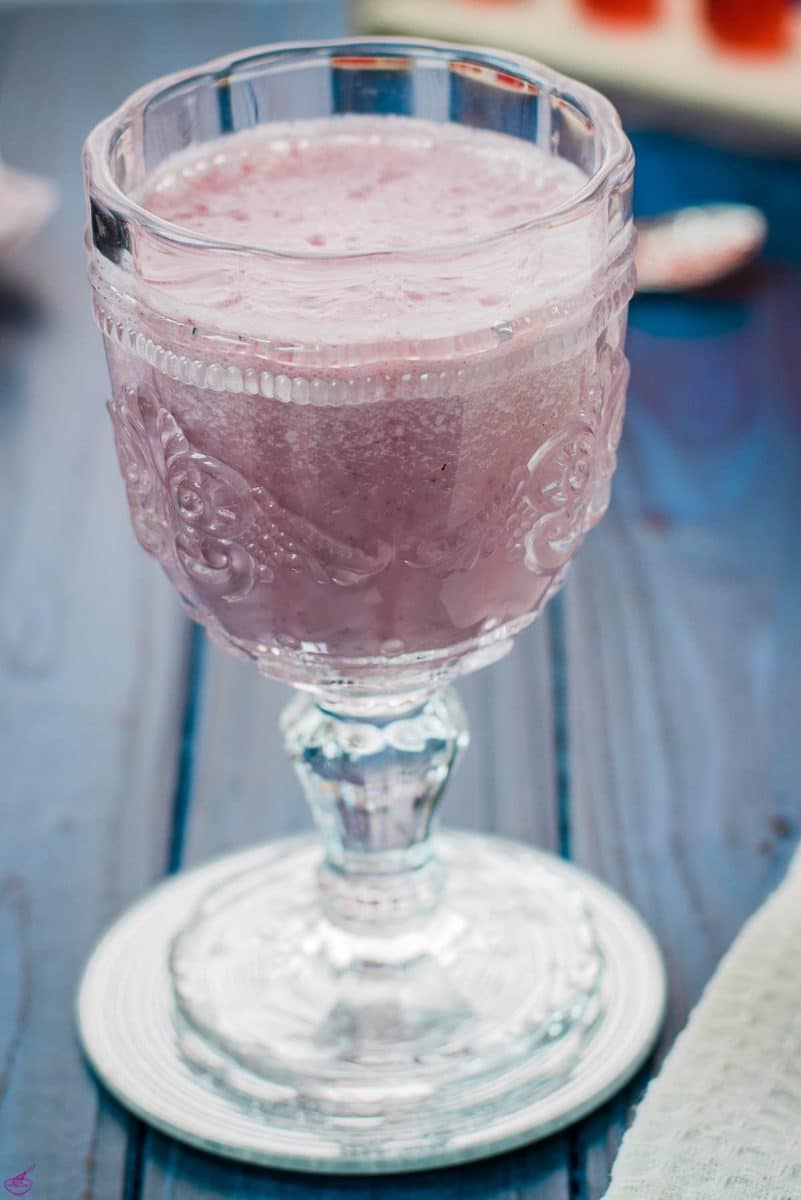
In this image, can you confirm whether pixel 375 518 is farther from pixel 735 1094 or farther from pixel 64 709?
pixel 64 709

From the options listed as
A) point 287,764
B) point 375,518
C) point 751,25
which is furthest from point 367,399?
point 751,25

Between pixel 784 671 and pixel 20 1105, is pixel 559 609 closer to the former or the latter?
pixel 784 671

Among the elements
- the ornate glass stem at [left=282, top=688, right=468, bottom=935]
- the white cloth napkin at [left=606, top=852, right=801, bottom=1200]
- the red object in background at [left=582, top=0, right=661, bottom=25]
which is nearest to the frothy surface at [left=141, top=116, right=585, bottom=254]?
the ornate glass stem at [left=282, top=688, right=468, bottom=935]

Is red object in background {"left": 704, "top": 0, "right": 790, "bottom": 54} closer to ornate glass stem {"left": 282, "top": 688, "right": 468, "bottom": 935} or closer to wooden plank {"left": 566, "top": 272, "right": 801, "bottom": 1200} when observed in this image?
wooden plank {"left": 566, "top": 272, "right": 801, "bottom": 1200}

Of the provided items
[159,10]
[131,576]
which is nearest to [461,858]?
[131,576]

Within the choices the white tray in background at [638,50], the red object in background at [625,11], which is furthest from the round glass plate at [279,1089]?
the red object in background at [625,11]
